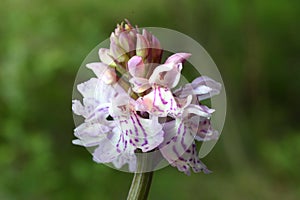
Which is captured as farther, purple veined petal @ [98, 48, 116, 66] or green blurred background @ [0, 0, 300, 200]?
green blurred background @ [0, 0, 300, 200]

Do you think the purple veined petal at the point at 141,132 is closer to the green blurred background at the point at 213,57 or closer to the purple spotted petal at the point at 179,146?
the purple spotted petal at the point at 179,146

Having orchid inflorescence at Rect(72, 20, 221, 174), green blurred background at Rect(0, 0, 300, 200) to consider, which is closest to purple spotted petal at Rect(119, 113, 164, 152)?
orchid inflorescence at Rect(72, 20, 221, 174)

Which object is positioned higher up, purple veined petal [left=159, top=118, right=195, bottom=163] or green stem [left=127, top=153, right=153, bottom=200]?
purple veined petal [left=159, top=118, right=195, bottom=163]

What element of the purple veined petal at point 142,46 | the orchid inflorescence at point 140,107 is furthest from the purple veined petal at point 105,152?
the purple veined petal at point 142,46

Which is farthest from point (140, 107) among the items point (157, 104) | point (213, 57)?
point (213, 57)

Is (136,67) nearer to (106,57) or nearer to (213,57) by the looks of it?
(106,57)

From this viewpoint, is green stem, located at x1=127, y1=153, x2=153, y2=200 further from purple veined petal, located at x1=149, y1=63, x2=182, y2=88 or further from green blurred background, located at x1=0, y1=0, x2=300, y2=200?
green blurred background, located at x1=0, y1=0, x2=300, y2=200
